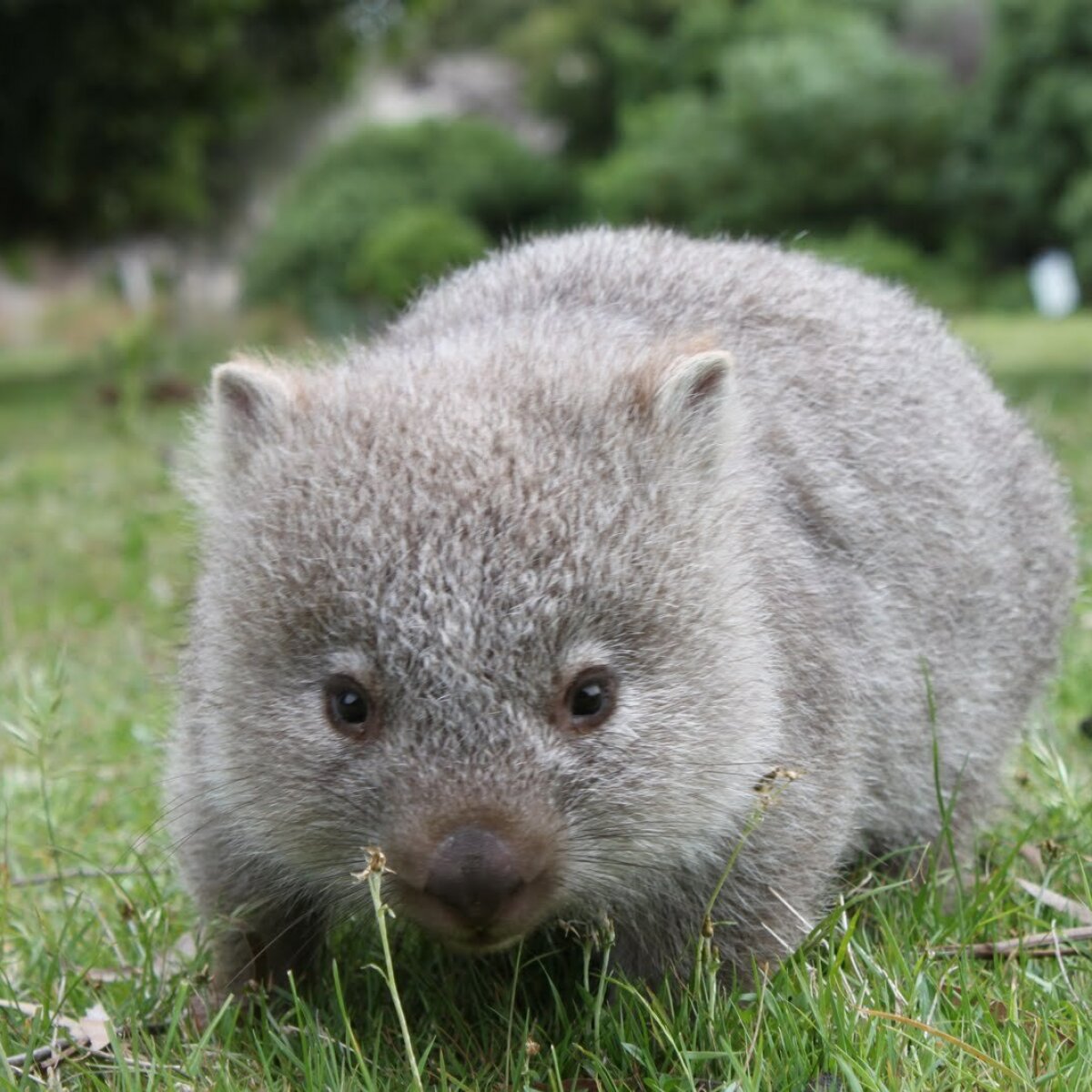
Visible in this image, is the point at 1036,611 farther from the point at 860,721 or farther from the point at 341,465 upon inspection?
the point at 341,465

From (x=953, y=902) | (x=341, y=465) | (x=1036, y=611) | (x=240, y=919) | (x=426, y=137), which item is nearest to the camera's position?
(x=341, y=465)

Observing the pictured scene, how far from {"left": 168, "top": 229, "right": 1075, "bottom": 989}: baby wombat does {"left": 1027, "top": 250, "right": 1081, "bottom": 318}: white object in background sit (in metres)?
20.2

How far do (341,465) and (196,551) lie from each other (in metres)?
0.72

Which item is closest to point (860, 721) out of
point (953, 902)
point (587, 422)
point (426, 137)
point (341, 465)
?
point (953, 902)

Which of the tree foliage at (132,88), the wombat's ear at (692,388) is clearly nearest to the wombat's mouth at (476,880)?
the wombat's ear at (692,388)

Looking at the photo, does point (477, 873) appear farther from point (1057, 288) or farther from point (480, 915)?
point (1057, 288)

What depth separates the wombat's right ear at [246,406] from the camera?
3.30 metres

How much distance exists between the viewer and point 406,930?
3.57 meters

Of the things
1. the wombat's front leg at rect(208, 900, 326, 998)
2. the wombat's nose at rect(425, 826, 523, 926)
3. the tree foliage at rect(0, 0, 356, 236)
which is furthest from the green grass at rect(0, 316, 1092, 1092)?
the tree foliage at rect(0, 0, 356, 236)

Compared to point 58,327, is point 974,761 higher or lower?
higher

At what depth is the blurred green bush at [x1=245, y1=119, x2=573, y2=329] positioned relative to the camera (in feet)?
78.4

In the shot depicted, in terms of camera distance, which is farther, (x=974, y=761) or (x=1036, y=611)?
(x=1036, y=611)

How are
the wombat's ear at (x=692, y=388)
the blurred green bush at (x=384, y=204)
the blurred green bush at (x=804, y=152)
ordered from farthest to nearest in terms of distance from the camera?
the blurred green bush at (x=804, y=152), the blurred green bush at (x=384, y=204), the wombat's ear at (x=692, y=388)

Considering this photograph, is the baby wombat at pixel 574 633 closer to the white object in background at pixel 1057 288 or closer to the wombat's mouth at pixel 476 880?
the wombat's mouth at pixel 476 880
